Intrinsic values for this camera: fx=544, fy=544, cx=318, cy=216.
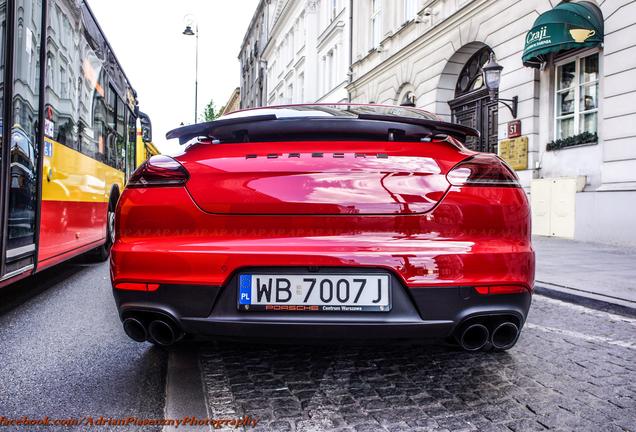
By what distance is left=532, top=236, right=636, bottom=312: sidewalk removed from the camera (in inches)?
192

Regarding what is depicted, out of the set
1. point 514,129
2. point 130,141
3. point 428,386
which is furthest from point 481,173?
point 514,129

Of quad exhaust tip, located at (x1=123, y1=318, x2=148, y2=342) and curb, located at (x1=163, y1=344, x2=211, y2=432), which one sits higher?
quad exhaust tip, located at (x1=123, y1=318, x2=148, y2=342)

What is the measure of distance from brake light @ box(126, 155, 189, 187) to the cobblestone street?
3.13 ft

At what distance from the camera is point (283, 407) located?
2264 mm

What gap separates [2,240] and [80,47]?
2.62 meters

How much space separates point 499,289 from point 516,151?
1060 cm

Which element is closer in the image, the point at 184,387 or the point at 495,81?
the point at 184,387

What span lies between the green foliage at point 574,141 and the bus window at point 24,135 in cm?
950

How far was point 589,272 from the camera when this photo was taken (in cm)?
625

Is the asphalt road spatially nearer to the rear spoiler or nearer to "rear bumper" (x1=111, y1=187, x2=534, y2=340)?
"rear bumper" (x1=111, y1=187, x2=534, y2=340)

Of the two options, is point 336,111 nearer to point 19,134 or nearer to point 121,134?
point 19,134

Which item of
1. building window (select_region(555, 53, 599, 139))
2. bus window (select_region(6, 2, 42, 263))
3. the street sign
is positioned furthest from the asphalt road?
the street sign

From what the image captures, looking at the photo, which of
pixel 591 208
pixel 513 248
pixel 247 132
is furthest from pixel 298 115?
pixel 591 208

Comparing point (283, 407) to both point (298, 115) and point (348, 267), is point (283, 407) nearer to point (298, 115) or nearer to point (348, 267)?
point (348, 267)
